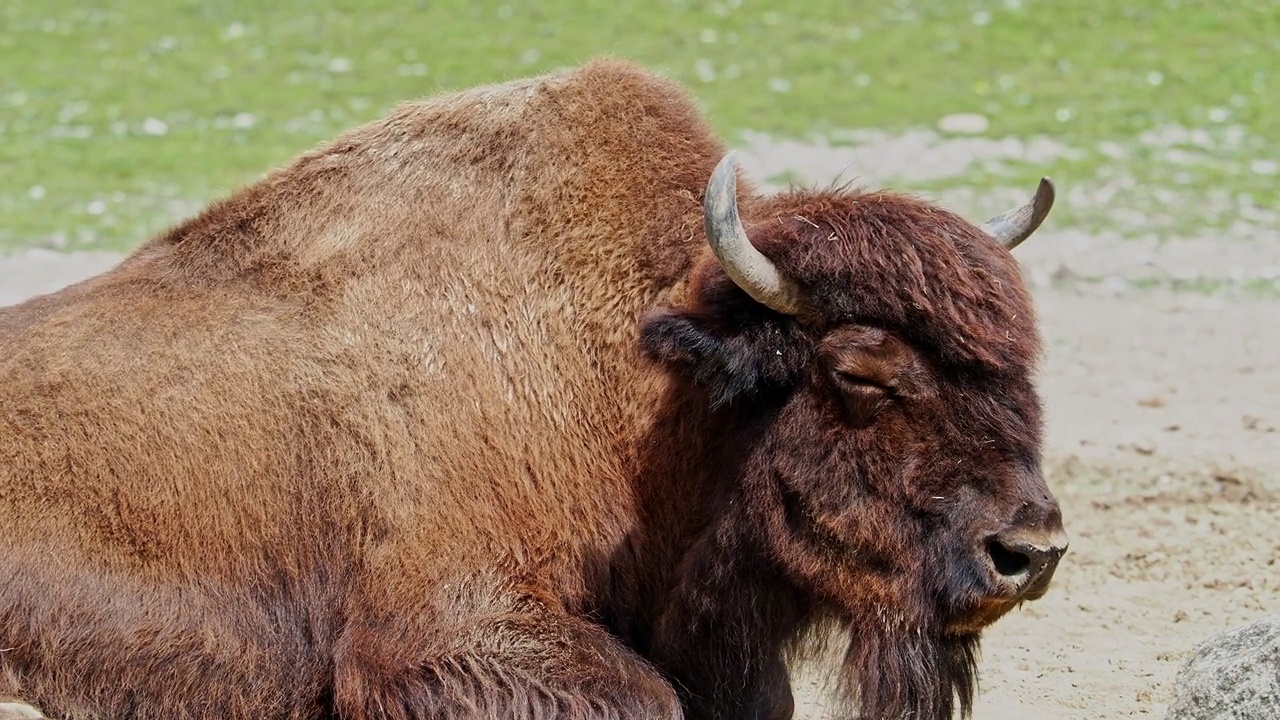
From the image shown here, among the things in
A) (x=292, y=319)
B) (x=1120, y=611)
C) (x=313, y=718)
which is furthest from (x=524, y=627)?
(x=1120, y=611)

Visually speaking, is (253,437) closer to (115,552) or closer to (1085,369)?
(115,552)

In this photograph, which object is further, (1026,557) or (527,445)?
(527,445)

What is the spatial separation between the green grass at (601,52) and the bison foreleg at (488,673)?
31.3 feet

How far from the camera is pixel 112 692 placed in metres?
4.98

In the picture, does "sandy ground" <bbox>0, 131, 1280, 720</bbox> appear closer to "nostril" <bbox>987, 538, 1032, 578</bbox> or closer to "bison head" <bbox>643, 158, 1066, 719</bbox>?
"bison head" <bbox>643, 158, 1066, 719</bbox>

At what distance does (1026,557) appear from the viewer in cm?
435

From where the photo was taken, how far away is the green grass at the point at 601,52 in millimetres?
15625

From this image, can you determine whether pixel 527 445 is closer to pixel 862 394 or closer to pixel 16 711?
pixel 862 394

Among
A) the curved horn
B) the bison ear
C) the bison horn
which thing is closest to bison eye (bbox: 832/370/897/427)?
the bison ear

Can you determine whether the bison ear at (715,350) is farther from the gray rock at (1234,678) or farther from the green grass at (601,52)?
the green grass at (601,52)

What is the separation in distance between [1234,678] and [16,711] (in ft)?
11.4

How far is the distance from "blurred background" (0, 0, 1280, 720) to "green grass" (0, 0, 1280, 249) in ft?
0.22

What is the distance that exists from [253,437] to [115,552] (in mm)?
532

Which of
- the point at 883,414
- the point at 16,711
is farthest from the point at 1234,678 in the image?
the point at 16,711
